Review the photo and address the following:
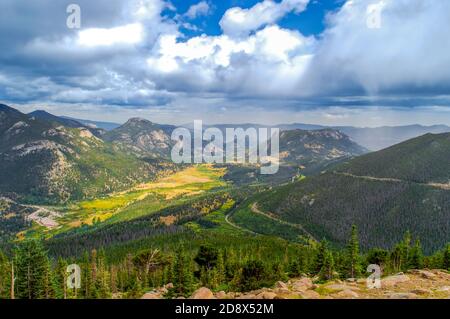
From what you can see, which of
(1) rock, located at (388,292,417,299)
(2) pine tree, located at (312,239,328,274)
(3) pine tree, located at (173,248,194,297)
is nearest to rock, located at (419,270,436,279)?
(1) rock, located at (388,292,417,299)

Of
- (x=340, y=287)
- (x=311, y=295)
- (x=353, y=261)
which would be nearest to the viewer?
(x=311, y=295)

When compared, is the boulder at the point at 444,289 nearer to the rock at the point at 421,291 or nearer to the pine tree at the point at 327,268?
the rock at the point at 421,291

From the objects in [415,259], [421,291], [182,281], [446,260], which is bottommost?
[415,259]

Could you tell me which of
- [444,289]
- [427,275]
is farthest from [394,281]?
[427,275]

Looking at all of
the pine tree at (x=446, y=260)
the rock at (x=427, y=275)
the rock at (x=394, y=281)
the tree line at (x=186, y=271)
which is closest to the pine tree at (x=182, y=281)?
the tree line at (x=186, y=271)

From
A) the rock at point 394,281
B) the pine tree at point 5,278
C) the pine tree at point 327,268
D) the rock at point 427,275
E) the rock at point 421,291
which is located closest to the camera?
the rock at point 421,291

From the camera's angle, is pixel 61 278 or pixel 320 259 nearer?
pixel 61 278

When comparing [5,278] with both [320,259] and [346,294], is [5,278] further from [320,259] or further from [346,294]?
[320,259]

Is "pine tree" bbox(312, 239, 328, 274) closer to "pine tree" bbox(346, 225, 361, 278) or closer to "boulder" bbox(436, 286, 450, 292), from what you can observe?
"pine tree" bbox(346, 225, 361, 278)

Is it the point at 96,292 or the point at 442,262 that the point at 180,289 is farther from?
the point at 442,262
